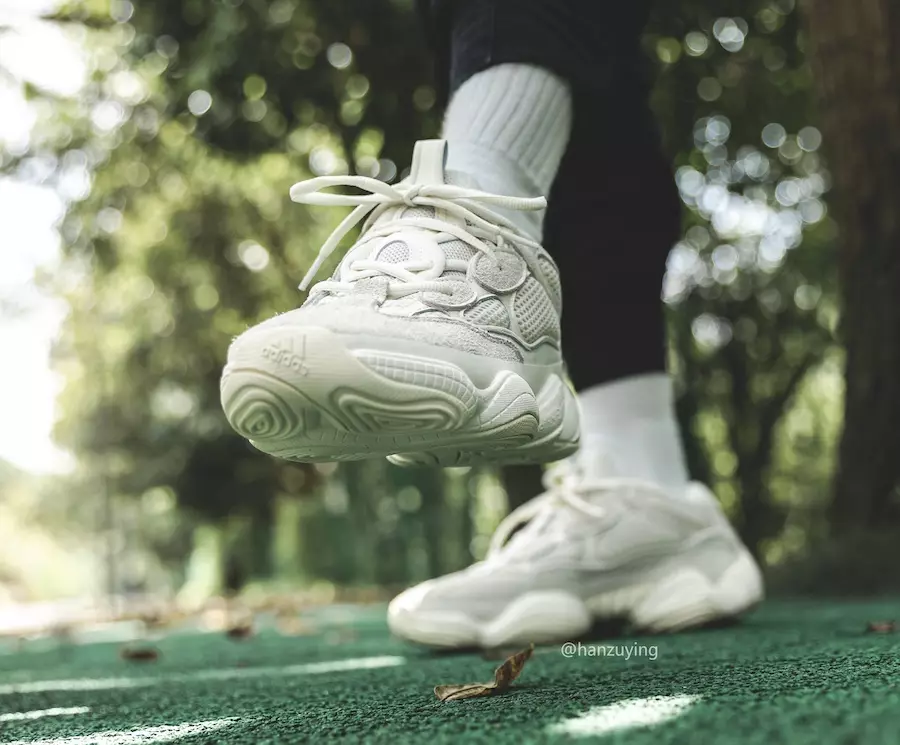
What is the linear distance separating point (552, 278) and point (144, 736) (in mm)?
600

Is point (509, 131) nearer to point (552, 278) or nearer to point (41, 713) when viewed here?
point (552, 278)

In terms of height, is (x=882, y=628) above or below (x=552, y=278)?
below

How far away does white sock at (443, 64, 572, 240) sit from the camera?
1.04 meters

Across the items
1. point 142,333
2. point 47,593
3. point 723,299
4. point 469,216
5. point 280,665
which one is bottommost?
point 47,593

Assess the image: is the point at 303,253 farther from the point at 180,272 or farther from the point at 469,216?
the point at 469,216

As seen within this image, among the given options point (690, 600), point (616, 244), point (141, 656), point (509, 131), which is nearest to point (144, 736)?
point (509, 131)

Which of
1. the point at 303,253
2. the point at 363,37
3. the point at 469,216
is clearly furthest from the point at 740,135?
the point at 303,253

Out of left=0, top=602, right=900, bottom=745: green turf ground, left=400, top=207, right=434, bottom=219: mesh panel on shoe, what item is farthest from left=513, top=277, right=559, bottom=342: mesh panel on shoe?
left=0, top=602, right=900, bottom=745: green turf ground

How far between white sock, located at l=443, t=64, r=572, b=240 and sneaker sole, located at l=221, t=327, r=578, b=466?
27 centimetres

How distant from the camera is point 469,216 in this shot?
3.11ft

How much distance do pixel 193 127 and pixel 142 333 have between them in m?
5.38

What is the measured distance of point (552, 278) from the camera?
3.36 feet

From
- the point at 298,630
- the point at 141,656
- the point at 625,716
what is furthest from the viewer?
the point at 298,630

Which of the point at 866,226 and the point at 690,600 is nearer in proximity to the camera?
the point at 690,600
